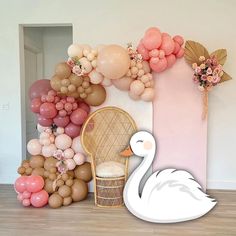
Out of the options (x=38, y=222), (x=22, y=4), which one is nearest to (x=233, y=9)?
(x=22, y=4)

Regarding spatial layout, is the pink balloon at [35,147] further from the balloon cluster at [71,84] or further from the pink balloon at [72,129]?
the balloon cluster at [71,84]

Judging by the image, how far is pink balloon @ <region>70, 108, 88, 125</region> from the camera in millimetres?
3172

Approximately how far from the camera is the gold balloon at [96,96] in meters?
3.24

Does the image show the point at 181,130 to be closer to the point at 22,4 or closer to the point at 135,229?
the point at 135,229

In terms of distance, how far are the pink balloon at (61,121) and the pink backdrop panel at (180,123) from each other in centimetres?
105

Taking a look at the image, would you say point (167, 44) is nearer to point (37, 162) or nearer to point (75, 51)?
point (75, 51)

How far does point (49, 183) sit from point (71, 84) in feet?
3.66

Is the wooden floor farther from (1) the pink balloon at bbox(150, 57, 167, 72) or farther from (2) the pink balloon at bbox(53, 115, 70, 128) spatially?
(1) the pink balloon at bbox(150, 57, 167, 72)

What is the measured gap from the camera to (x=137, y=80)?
124 inches

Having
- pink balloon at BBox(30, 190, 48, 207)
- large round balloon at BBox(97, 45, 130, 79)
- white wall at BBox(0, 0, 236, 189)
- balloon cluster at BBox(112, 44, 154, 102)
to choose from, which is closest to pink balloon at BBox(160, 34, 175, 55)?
balloon cluster at BBox(112, 44, 154, 102)

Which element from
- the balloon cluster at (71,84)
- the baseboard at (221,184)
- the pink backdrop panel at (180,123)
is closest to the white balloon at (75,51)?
the balloon cluster at (71,84)

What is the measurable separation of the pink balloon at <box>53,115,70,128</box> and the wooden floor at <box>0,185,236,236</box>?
2.97 ft

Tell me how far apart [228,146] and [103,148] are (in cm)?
159

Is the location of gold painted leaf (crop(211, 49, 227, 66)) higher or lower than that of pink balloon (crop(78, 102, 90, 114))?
higher
